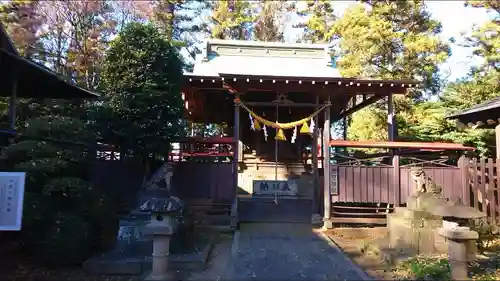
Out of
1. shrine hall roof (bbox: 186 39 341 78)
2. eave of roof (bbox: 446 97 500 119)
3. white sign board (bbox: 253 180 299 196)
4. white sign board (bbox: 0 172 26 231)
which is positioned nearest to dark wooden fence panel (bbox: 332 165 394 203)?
white sign board (bbox: 253 180 299 196)

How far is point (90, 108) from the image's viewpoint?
390 inches

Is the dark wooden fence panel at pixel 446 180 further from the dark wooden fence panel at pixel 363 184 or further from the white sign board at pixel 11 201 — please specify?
the white sign board at pixel 11 201

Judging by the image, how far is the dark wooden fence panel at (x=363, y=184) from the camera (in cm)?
1086

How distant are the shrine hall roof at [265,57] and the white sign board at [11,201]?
12.2 m

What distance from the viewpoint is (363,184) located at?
1089cm

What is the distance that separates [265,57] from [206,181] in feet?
30.5

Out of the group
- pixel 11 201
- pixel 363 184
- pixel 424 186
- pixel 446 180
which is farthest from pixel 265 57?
pixel 11 201

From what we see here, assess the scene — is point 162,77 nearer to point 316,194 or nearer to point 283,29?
point 316,194

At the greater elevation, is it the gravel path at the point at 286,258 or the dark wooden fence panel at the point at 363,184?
the dark wooden fence panel at the point at 363,184

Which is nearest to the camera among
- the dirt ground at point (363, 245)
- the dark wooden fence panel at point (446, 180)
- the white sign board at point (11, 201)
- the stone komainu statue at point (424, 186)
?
the white sign board at point (11, 201)

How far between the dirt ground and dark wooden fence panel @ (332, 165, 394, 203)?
877mm

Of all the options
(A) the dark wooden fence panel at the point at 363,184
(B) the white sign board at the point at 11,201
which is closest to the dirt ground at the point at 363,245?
(A) the dark wooden fence panel at the point at 363,184

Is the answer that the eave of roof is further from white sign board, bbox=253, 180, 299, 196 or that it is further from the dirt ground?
white sign board, bbox=253, 180, 299, 196

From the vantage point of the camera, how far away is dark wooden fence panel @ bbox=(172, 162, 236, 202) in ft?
35.8
